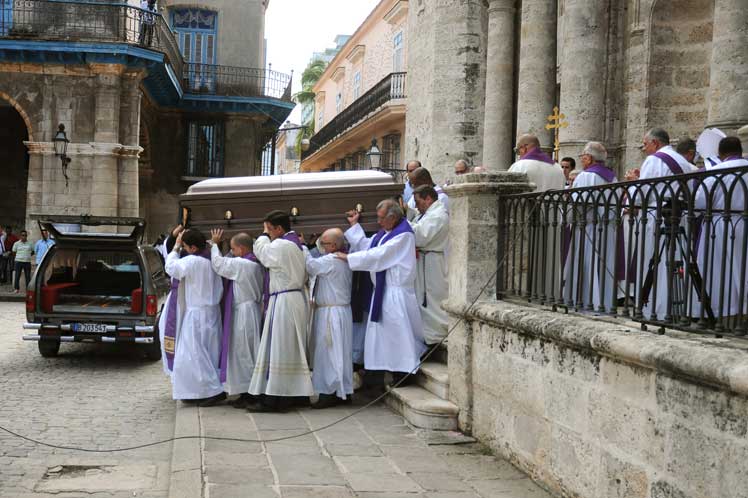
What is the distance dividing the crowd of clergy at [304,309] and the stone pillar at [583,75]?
420cm

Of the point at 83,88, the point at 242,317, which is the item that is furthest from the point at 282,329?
the point at 83,88

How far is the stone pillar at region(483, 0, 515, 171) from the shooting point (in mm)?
15641

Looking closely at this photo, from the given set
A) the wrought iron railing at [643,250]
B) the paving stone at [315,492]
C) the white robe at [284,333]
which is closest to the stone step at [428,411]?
the white robe at [284,333]

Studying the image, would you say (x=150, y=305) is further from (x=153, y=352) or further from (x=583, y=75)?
(x=583, y=75)

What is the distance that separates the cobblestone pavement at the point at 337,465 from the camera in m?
5.50

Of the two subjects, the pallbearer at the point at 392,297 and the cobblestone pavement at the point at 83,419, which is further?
the pallbearer at the point at 392,297

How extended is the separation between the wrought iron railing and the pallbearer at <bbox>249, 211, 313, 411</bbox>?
6.68 feet

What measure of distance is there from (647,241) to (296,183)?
387cm

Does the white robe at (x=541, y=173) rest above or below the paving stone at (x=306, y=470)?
above

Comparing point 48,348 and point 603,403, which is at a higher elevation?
point 603,403

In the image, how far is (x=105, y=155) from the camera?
2150 cm

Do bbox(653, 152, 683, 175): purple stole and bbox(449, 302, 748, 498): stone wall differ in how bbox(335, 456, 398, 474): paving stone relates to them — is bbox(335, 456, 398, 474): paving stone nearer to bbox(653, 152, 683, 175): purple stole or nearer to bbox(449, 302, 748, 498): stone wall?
bbox(449, 302, 748, 498): stone wall

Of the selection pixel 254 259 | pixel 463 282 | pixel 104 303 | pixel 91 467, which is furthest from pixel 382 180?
pixel 104 303

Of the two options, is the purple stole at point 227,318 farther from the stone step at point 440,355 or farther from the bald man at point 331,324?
the stone step at point 440,355
